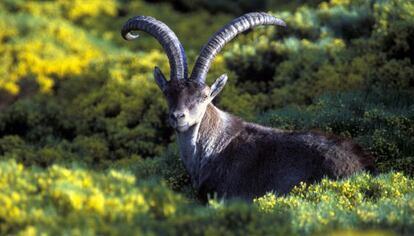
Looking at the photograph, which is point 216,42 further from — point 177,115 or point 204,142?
point 204,142

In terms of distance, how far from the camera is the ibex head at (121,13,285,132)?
8.93 m

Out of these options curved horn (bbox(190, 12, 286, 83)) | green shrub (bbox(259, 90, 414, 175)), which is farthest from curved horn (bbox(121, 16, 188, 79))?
green shrub (bbox(259, 90, 414, 175))

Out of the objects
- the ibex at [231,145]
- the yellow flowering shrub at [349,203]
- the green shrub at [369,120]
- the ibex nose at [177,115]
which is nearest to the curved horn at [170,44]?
the ibex at [231,145]

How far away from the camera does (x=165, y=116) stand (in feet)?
46.0

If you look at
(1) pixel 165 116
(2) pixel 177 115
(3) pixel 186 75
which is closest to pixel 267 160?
(2) pixel 177 115

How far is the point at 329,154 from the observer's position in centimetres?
876

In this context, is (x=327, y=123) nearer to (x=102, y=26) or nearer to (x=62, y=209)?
(x=62, y=209)

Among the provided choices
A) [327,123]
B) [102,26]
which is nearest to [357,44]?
[327,123]

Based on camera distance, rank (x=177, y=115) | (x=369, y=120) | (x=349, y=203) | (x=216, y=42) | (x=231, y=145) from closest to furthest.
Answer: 1. (x=349, y=203)
2. (x=177, y=115)
3. (x=216, y=42)
4. (x=231, y=145)
5. (x=369, y=120)

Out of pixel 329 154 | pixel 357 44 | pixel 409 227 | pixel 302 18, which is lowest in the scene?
pixel 409 227

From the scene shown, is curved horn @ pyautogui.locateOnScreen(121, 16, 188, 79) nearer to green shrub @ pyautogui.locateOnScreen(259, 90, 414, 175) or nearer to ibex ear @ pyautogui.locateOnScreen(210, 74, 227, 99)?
ibex ear @ pyautogui.locateOnScreen(210, 74, 227, 99)

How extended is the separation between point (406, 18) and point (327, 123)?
12.5ft

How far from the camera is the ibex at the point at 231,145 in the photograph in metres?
8.84

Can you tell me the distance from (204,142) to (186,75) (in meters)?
1.00
